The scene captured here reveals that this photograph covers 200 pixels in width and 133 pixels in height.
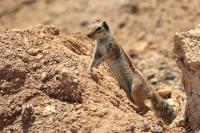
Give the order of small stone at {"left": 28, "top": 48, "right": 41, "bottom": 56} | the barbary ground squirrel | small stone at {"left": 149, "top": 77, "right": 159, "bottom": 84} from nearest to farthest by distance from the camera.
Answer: small stone at {"left": 28, "top": 48, "right": 41, "bottom": 56} → the barbary ground squirrel → small stone at {"left": 149, "top": 77, "right": 159, "bottom": 84}

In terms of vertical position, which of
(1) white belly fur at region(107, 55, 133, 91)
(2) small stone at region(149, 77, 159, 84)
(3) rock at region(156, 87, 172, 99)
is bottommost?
(3) rock at region(156, 87, 172, 99)

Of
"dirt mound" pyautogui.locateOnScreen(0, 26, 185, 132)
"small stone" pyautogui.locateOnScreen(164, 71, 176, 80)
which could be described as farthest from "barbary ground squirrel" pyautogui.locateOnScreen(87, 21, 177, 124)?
"small stone" pyautogui.locateOnScreen(164, 71, 176, 80)

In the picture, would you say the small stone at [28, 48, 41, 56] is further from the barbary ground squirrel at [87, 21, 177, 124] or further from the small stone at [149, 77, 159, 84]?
the small stone at [149, 77, 159, 84]

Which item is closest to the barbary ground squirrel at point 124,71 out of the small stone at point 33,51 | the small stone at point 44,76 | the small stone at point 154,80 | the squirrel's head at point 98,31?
the squirrel's head at point 98,31

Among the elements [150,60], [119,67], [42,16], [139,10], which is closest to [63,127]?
[119,67]

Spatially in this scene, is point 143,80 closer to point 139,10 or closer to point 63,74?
point 63,74

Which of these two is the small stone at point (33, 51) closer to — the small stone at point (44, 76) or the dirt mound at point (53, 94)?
the dirt mound at point (53, 94)

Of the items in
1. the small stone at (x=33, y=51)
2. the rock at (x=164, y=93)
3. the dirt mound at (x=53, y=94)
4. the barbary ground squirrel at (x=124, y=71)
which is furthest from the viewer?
the rock at (x=164, y=93)
